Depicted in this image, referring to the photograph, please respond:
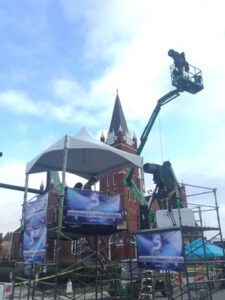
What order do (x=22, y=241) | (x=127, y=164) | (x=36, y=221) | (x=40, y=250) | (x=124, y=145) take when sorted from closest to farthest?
(x=40, y=250)
(x=36, y=221)
(x=22, y=241)
(x=127, y=164)
(x=124, y=145)

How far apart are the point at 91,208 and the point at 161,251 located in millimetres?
2779

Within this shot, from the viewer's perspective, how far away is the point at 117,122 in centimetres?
5278

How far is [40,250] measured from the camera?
8.83 metres

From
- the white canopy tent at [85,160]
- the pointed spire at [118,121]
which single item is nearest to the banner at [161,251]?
the white canopy tent at [85,160]

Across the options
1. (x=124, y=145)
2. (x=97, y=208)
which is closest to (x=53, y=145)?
(x=97, y=208)

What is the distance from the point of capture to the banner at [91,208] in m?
8.60

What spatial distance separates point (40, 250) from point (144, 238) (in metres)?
3.73

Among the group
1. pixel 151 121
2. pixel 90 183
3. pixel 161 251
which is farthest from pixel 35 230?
pixel 151 121

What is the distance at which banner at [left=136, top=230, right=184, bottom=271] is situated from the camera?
26.2ft

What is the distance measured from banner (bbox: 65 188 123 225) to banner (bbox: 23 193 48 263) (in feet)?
3.88

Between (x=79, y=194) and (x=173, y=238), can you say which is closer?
(x=173, y=238)

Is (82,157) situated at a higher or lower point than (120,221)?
higher

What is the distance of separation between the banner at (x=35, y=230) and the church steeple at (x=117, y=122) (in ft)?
132

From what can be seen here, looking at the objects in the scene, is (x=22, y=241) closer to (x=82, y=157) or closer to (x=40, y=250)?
(x=40, y=250)
